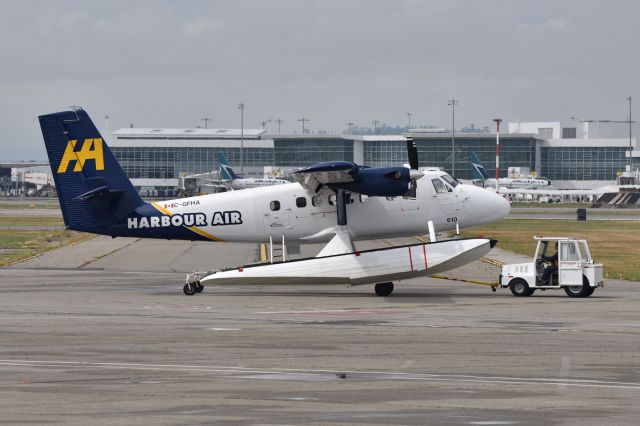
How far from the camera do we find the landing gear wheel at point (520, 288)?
34281mm

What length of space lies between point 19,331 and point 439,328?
928cm

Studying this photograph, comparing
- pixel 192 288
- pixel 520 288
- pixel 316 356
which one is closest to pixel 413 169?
pixel 520 288

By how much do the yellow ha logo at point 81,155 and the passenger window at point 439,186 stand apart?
11022 millimetres

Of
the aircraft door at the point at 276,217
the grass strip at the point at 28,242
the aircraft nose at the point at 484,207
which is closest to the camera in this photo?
the aircraft door at the point at 276,217

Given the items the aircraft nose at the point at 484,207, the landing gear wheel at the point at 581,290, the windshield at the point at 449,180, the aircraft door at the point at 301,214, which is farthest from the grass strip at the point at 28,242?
the landing gear wheel at the point at 581,290

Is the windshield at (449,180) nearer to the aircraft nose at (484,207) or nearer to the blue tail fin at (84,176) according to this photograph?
the aircraft nose at (484,207)

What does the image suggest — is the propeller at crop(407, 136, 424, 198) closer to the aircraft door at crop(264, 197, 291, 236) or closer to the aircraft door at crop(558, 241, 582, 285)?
the aircraft door at crop(264, 197, 291, 236)

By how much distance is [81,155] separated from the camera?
37.1 meters

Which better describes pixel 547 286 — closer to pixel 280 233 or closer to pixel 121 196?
pixel 280 233

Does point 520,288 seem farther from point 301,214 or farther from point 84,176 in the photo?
point 84,176

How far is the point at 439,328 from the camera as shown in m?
25.3

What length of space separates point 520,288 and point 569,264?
5.53 ft

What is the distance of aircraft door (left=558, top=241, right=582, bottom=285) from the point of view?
3372 centimetres

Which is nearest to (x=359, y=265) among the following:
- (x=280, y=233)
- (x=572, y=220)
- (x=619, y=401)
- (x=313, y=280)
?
(x=313, y=280)
